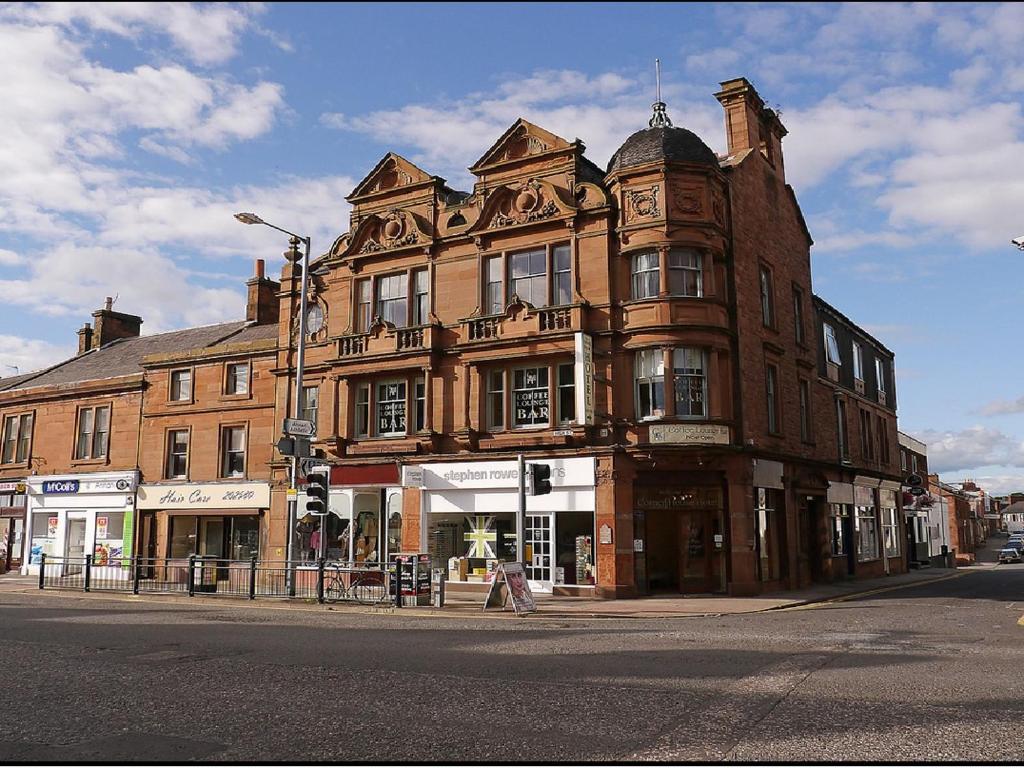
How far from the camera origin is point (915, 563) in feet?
144

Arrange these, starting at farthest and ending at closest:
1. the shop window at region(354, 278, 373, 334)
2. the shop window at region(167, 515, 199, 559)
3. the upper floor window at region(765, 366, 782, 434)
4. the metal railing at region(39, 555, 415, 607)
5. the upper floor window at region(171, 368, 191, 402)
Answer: the upper floor window at region(171, 368, 191, 402)
the shop window at region(167, 515, 199, 559)
the shop window at region(354, 278, 373, 334)
the upper floor window at region(765, 366, 782, 434)
the metal railing at region(39, 555, 415, 607)

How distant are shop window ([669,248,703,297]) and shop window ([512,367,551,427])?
15.2 ft

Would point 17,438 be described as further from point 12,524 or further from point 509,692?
point 509,692

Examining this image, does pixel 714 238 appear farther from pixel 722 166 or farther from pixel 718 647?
pixel 718 647

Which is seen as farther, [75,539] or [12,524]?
[12,524]

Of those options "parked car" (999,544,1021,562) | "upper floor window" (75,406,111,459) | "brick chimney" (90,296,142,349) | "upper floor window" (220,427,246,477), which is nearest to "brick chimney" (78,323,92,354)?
Result: "brick chimney" (90,296,142,349)

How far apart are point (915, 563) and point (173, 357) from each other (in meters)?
37.0

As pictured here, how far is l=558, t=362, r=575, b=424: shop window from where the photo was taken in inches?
1000

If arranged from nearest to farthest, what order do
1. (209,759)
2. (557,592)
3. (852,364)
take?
(209,759), (557,592), (852,364)

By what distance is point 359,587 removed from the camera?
21.4 m

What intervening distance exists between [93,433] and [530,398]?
2095cm

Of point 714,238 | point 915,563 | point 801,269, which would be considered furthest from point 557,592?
point 915,563

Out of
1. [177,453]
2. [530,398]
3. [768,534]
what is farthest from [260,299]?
[768,534]

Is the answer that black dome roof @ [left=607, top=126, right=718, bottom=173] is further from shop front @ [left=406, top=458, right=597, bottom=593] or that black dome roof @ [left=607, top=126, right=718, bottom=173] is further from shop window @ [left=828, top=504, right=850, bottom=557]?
shop window @ [left=828, top=504, right=850, bottom=557]
